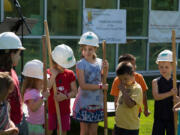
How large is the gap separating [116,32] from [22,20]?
632cm

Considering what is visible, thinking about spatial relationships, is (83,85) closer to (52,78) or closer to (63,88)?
(63,88)

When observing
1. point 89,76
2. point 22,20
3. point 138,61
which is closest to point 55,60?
point 89,76

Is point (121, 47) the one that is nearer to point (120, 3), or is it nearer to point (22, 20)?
point (120, 3)

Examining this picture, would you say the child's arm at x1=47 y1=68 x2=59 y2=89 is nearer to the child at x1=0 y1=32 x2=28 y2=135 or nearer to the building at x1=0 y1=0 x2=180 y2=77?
the child at x1=0 y1=32 x2=28 y2=135

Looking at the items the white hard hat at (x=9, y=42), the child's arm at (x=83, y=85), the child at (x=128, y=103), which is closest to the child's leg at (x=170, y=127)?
the child at (x=128, y=103)

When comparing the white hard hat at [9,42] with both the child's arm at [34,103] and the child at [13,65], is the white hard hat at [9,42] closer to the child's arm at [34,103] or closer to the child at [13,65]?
the child at [13,65]

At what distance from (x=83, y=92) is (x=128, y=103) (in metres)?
0.72

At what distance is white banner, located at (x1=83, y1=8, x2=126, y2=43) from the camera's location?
1178 centimetres

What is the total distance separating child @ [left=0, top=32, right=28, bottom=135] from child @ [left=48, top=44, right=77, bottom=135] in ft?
2.50

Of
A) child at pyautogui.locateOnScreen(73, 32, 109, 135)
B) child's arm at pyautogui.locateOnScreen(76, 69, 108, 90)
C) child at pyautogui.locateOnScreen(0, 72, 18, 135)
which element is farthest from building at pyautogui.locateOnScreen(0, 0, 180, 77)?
child at pyautogui.locateOnScreen(0, 72, 18, 135)

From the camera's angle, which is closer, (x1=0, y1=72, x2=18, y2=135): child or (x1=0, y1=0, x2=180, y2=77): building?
(x1=0, y1=72, x2=18, y2=135): child

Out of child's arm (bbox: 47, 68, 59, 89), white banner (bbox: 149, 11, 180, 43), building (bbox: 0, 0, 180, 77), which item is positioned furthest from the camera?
white banner (bbox: 149, 11, 180, 43)

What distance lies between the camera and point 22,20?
21.2 ft

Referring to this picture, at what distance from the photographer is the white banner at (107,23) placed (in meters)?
11.8
